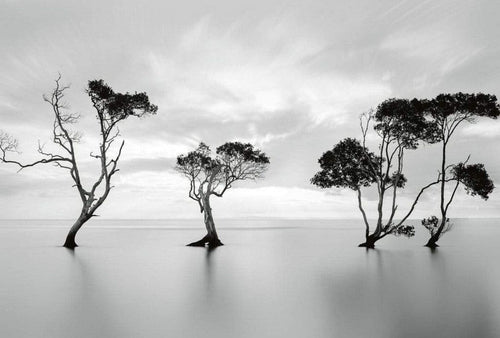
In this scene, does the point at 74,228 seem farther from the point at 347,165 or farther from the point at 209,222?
the point at 347,165

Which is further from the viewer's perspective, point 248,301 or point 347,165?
point 347,165

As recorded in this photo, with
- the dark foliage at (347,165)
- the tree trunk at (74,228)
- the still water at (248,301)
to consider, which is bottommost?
the still water at (248,301)

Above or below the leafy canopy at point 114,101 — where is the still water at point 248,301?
below

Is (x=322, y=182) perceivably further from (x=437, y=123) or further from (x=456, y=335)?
(x=456, y=335)

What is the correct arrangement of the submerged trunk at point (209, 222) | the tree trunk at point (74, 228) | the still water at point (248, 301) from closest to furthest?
the still water at point (248, 301) < the tree trunk at point (74, 228) < the submerged trunk at point (209, 222)

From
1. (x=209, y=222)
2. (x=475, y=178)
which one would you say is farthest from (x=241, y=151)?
(x=475, y=178)

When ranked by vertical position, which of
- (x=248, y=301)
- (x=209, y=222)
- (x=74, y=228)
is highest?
(x=74, y=228)

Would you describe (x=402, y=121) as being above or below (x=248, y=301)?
above

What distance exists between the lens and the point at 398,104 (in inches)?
1944

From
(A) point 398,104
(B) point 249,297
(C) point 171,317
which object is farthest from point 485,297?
(A) point 398,104

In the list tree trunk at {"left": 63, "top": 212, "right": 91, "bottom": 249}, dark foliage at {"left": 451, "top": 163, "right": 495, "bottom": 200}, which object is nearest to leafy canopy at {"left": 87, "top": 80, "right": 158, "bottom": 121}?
A: tree trunk at {"left": 63, "top": 212, "right": 91, "bottom": 249}

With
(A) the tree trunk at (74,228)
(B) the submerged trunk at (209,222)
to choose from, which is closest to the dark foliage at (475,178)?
(B) the submerged trunk at (209,222)

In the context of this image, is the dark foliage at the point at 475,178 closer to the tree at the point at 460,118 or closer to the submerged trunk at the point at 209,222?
the tree at the point at 460,118

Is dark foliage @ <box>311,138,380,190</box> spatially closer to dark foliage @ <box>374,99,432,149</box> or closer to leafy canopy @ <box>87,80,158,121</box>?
dark foliage @ <box>374,99,432,149</box>
